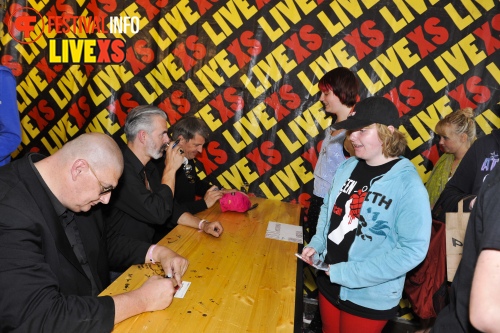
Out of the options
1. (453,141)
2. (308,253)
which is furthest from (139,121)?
(453,141)

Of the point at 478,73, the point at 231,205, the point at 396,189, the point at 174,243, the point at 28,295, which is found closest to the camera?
the point at 28,295

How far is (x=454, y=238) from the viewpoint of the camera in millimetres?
1713

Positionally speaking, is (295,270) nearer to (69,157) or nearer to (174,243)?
(174,243)

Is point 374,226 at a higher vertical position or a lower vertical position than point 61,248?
lower

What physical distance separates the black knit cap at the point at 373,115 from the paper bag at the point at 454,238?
0.48 m

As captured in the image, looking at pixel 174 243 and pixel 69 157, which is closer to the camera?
pixel 69 157

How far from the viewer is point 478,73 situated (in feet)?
10.3

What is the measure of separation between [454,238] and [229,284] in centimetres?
98

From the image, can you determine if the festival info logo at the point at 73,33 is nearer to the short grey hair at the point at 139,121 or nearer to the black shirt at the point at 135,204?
the short grey hair at the point at 139,121

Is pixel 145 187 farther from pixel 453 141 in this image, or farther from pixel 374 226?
pixel 453 141

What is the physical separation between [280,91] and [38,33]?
2303 millimetres

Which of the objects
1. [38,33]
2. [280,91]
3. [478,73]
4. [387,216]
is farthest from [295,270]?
[38,33]

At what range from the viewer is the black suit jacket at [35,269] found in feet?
3.65

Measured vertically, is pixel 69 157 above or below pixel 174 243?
above
